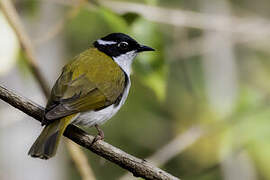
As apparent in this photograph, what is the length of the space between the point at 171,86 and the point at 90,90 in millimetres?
4551

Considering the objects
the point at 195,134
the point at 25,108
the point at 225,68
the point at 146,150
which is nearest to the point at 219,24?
the point at 225,68

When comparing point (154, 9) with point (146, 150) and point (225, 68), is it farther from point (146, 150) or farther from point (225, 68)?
point (146, 150)

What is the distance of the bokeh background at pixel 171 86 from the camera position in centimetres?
446

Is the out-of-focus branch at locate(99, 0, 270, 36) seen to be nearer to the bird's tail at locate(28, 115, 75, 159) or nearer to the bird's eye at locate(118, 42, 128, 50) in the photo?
the bird's eye at locate(118, 42, 128, 50)

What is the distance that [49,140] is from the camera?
3.59 metres

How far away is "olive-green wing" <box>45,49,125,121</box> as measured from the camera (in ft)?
12.5

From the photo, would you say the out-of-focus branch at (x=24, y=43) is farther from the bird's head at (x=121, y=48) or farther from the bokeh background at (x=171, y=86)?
the bird's head at (x=121, y=48)

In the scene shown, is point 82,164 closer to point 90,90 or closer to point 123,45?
point 90,90

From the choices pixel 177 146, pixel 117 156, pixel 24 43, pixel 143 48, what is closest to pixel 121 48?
pixel 143 48

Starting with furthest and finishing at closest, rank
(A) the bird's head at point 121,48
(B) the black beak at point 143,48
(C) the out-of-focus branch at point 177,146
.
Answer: (C) the out-of-focus branch at point 177,146 → (A) the bird's head at point 121,48 → (B) the black beak at point 143,48

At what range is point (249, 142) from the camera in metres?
5.73

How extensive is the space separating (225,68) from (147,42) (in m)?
2.20

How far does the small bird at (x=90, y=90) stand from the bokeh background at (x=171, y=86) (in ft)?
0.76

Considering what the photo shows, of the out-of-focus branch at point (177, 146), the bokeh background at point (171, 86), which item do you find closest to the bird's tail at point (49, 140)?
the bokeh background at point (171, 86)
